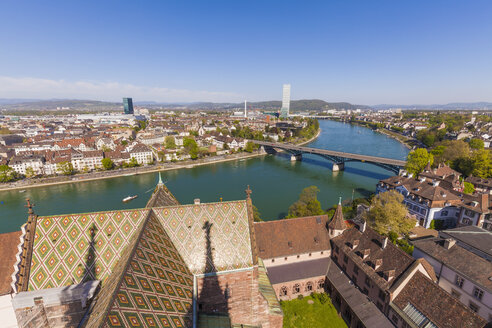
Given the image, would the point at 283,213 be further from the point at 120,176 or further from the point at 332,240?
the point at 120,176

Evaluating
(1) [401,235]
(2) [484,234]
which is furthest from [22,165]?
(2) [484,234]

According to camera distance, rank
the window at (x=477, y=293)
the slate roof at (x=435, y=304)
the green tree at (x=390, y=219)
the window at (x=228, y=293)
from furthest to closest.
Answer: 1. the green tree at (x=390, y=219)
2. the window at (x=477, y=293)
3. the slate roof at (x=435, y=304)
4. the window at (x=228, y=293)

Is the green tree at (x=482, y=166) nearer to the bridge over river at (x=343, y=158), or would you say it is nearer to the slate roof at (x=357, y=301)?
the bridge over river at (x=343, y=158)

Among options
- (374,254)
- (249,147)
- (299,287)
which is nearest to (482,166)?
(374,254)

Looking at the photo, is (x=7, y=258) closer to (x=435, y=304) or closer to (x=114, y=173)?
(x=435, y=304)

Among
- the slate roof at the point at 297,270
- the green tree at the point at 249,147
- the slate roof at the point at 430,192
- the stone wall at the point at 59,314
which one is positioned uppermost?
the stone wall at the point at 59,314

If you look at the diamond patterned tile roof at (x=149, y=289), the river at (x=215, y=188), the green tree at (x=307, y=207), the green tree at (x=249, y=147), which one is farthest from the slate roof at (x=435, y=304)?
the green tree at (x=249, y=147)
